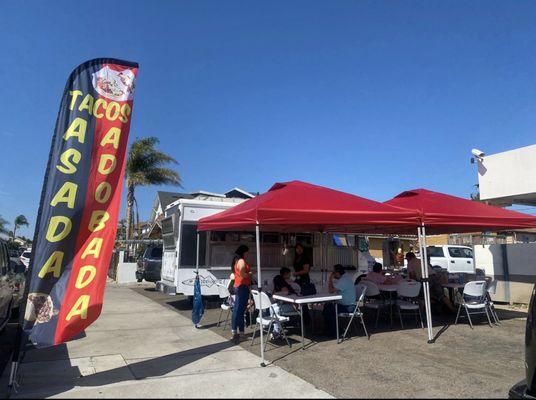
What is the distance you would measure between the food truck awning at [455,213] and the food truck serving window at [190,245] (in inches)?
179

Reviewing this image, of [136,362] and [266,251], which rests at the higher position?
[266,251]

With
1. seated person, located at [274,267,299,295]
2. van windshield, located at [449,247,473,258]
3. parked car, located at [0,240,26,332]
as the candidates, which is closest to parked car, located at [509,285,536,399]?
seated person, located at [274,267,299,295]

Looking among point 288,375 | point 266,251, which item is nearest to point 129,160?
point 266,251

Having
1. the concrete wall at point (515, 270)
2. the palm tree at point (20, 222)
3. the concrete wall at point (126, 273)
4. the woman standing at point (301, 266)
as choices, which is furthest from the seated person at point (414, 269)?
the palm tree at point (20, 222)

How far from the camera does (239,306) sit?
7223 mm

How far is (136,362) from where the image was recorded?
235 inches

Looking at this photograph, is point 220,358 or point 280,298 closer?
point 220,358

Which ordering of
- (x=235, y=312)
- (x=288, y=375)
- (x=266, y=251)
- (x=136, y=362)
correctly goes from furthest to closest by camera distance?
(x=266, y=251)
(x=235, y=312)
(x=136, y=362)
(x=288, y=375)

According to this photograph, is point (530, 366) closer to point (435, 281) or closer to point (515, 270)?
point (435, 281)

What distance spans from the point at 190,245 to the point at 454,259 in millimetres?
13661

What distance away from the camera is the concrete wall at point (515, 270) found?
11125 mm

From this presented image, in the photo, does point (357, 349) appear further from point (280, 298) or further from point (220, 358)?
point (220, 358)

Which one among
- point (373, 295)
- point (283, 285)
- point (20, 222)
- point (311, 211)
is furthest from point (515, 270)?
point (20, 222)

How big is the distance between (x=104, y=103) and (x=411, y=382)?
501 cm
